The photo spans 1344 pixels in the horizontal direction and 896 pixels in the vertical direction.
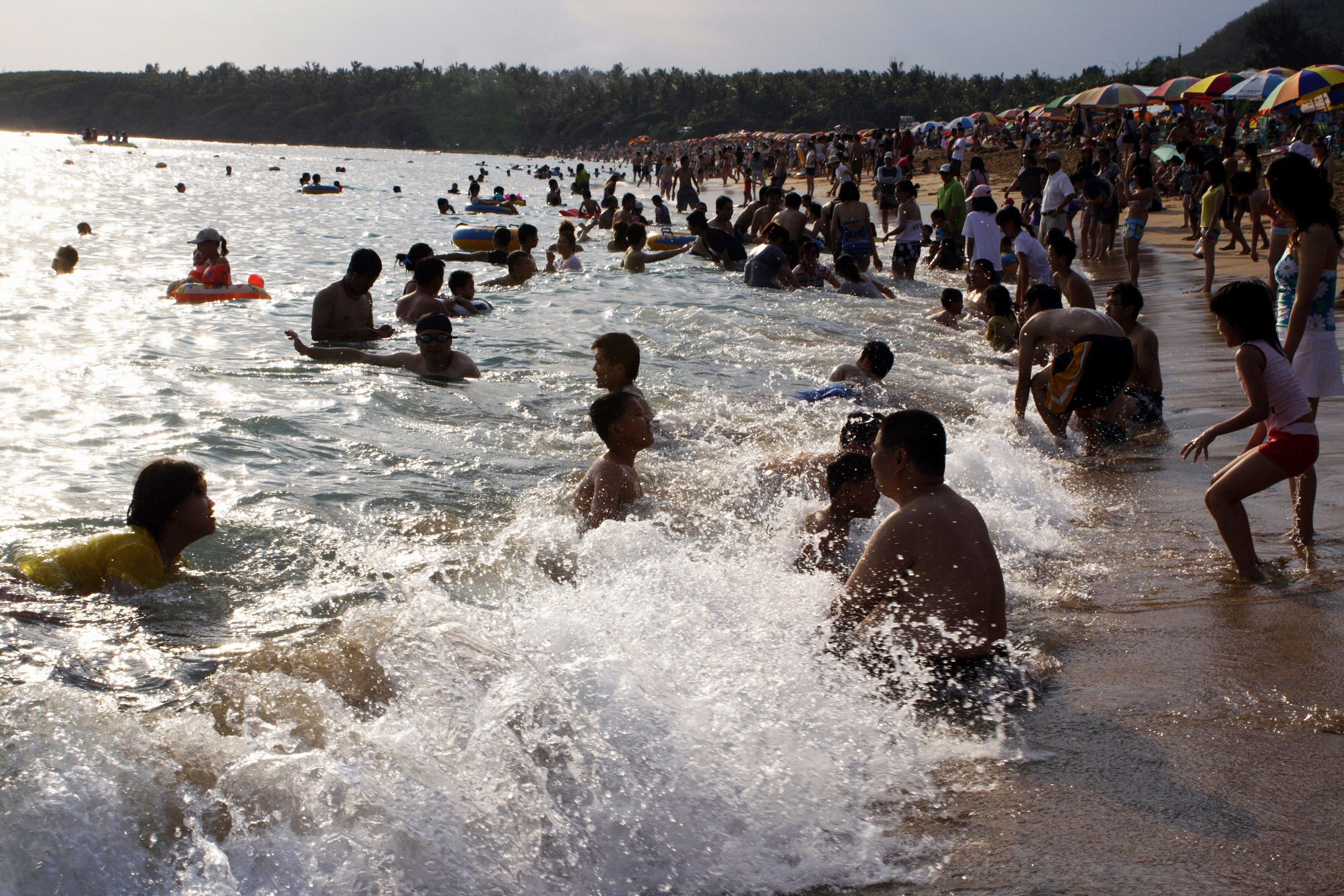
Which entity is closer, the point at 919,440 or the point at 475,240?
the point at 919,440

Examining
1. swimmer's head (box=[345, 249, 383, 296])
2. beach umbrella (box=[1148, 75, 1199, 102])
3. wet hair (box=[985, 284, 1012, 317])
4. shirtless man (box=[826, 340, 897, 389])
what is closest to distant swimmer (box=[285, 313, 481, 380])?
swimmer's head (box=[345, 249, 383, 296])

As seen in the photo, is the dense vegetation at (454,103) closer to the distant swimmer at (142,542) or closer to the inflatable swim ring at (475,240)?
the inflatable swim ring at (475,240)

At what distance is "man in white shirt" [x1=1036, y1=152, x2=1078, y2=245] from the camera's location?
14.5 m

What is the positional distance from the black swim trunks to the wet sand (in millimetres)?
1426

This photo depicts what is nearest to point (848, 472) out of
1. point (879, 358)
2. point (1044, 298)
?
point (879, 358)

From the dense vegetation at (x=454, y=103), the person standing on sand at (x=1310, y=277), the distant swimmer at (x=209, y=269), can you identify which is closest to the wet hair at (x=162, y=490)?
the person standing on sand at (x=1310, y=277)

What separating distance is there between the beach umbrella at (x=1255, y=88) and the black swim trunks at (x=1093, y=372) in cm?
1864

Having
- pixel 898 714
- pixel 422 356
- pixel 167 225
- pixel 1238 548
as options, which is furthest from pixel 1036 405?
pixel 167 225

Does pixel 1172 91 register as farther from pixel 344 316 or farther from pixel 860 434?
pixel 860 434

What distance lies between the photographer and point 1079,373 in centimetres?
684

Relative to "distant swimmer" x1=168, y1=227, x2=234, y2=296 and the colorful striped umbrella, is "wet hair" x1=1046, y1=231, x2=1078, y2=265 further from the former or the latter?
the colorful striped umbrella

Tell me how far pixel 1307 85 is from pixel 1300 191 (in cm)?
1679

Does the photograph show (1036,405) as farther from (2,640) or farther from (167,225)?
(167,225)

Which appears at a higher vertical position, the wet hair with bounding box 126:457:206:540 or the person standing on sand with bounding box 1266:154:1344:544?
the person standing on sand with bounding box 1266:154:1344:544
